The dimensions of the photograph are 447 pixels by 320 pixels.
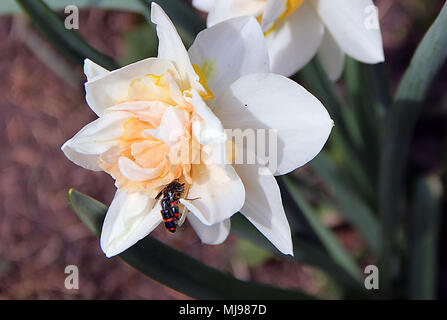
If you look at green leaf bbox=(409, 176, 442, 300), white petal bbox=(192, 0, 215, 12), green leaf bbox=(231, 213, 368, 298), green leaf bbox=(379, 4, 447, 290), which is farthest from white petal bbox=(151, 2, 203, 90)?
green leaf bbox=(409, 176, 442, 300)

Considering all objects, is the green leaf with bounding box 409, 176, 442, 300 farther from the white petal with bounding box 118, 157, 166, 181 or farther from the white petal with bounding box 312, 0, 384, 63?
the white petal with bounding box 118, 157, 166, 181

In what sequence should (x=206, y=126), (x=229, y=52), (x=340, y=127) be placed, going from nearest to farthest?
(x=206, y=126), (x=229, y=52), (x=340, y=127)

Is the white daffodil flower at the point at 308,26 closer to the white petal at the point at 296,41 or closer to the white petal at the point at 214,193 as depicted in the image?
the white petal at the point at 296,41

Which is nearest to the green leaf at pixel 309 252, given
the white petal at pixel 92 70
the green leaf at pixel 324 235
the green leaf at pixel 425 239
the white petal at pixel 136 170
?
the green leaf at pixel 324 235

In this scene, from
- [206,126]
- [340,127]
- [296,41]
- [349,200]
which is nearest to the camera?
[206,126]

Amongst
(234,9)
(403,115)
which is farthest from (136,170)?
(403,115)

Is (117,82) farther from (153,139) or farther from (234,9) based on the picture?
(234,9)

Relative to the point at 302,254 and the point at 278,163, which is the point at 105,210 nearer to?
the point at 278,163
